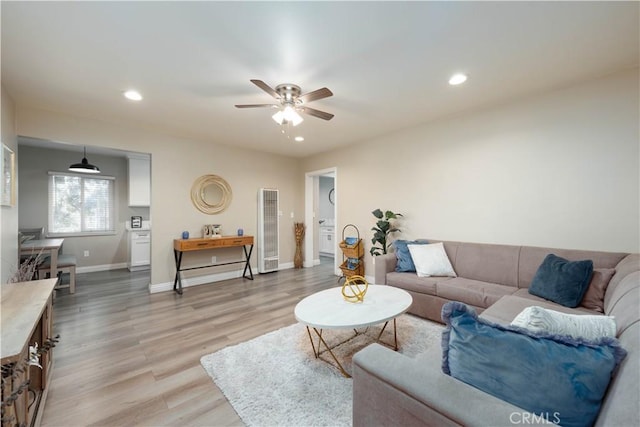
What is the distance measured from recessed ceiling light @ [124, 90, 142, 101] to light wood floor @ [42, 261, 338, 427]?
2482 mm

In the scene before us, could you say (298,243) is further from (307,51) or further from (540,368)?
(540,368)

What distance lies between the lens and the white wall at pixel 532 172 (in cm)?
238

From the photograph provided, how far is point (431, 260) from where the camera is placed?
312 cm

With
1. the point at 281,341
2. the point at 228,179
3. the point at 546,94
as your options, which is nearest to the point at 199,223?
the point at 228,179

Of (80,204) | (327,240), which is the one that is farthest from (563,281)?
(80,204)

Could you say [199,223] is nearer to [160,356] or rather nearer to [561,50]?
[160,356]

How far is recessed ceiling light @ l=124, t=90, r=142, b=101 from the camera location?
2.67m

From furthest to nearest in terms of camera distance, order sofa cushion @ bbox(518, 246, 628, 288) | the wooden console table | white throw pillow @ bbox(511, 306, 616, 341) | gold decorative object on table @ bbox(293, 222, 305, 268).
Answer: gold decorative object on table @ bbox(293, 222, 305, 268), the wooden console table, sofa cushion @ bbox(518, 246, 628, 288), white throw pillow @ bbox(511, 306, 616, 341)

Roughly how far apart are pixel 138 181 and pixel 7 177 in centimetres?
350

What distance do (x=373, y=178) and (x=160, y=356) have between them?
12.1 ft

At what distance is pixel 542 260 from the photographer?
263 centimetres

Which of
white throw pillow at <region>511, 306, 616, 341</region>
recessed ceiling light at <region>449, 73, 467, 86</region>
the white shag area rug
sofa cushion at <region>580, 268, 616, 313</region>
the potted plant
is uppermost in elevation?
recessed ceiling light at <region>449, 73, 467, 86</region>

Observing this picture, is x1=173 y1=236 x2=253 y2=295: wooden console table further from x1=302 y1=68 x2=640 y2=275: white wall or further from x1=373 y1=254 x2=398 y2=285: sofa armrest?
x1=302 y1=68 x2=640 y2=275: white wall

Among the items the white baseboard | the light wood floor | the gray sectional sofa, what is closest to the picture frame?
the light wood floor
